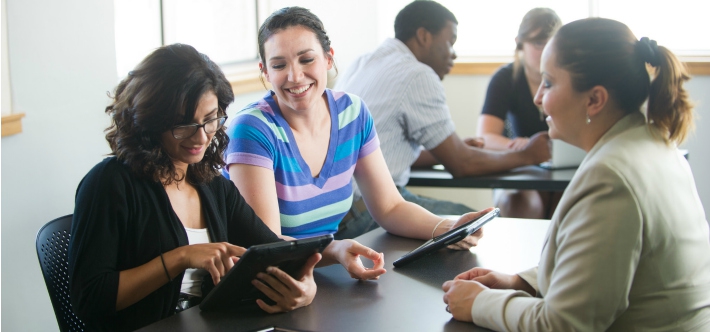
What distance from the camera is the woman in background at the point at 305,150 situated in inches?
75.0

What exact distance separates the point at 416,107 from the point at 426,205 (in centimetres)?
39

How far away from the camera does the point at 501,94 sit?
3.61m

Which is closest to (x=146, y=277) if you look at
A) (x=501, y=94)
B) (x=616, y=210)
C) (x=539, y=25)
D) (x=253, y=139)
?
(x=253, y=139)

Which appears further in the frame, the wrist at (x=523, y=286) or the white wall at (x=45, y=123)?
the white wall at (x=45, y=123)

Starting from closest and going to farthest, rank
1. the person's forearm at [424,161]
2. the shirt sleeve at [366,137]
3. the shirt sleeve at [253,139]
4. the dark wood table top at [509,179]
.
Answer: the shirt sleeve at [253,139], the shirt sleeve at [366,137], the dark wood table top at [509,179], the person's forearm at [424,161]

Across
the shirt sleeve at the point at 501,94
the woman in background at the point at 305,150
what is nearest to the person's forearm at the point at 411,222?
the woman in background at the point at 305,150

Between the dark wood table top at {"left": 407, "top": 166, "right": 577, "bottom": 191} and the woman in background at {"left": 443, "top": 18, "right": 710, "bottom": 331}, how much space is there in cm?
142

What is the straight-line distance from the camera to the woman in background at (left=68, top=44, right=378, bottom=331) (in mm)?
1420

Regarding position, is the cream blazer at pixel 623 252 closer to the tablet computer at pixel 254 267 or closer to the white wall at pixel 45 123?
the tablet computer at pixel 254 267

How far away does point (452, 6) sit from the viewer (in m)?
4.66

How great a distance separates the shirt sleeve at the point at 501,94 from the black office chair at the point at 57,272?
245 centimetres

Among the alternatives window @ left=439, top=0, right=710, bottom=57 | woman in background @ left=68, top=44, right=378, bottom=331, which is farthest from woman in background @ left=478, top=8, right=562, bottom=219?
woman in background @ left=68, top=44, right=378, bottom=331

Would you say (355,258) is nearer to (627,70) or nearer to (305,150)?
(305,150)

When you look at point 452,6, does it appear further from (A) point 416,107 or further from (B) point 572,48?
(B) point 572,48
